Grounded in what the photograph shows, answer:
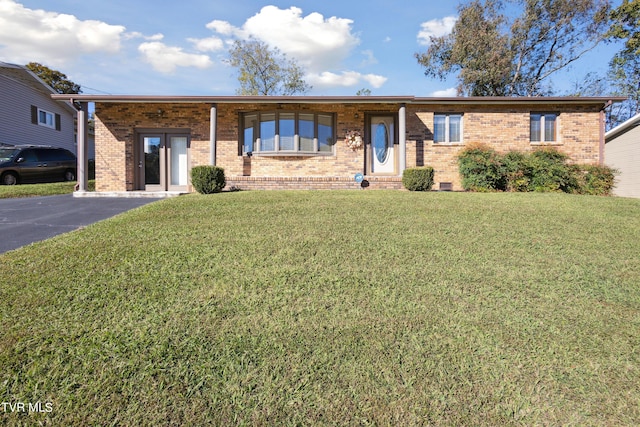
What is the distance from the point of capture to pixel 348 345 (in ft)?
8.92

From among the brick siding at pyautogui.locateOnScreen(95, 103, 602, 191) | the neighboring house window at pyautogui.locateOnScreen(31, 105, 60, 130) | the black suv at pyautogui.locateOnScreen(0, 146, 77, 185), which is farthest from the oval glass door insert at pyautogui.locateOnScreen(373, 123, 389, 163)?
the neighboring house window at pyautogui.locateOnScreen(31, 105, 60, 130)

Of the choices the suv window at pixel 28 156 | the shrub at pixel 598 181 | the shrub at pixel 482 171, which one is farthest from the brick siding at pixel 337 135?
the suv window at pixel 28 156

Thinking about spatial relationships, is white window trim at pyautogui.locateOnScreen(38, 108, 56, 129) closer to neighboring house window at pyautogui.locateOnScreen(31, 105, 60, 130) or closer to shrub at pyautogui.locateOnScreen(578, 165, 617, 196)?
neighboring house window at pyautogui.locateOnScreen(31, 105, 60, 130)

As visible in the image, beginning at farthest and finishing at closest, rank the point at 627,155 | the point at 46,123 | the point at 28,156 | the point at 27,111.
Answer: the point at 46,123 < the point at 27,111 < the point at 627,155 < the point at 28,156

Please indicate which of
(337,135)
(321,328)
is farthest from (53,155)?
(321,328)

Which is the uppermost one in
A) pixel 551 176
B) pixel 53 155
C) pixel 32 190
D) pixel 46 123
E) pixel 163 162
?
pixel 46 123

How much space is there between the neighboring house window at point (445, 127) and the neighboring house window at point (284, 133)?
351cm

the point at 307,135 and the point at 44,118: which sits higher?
the point at 44,118

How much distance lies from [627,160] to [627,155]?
0.20 meters

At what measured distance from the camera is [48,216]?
7.05 meters

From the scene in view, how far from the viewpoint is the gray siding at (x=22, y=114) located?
55.8ft

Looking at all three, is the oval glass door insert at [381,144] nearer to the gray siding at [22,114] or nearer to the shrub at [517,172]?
the shrub at [517,172]

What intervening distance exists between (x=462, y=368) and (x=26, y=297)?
11.8 feet

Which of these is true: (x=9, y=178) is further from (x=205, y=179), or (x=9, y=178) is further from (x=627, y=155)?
(x=627, y=155)
